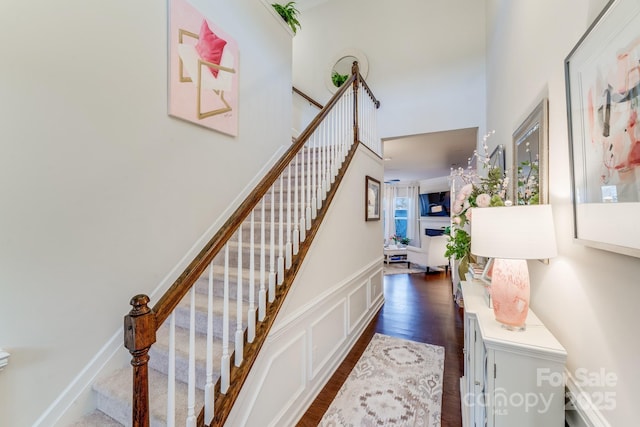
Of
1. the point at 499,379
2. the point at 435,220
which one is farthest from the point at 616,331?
the point at 435,220

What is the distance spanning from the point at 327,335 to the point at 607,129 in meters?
2.16

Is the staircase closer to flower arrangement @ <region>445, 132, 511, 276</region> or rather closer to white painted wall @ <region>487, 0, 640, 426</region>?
flower arrangement @ <region>445, 132, 511, 276</region>

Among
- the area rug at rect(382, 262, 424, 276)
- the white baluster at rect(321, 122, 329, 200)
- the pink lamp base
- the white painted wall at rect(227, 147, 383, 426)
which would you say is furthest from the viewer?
the area rug at rect(382, 262, 424, 276)

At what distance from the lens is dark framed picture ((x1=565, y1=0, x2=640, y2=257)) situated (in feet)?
2.15

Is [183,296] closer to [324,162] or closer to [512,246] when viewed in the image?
[512,246]

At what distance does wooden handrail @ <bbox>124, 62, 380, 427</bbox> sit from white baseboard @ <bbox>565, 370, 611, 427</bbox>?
4.33 feet

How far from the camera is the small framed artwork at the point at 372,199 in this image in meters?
3.26

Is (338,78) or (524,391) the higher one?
(338,78)

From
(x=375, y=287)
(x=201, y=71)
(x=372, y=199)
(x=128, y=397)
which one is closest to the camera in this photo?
(x=128, y=397)

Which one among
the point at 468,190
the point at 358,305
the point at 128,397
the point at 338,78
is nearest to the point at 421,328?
the point at 358,305

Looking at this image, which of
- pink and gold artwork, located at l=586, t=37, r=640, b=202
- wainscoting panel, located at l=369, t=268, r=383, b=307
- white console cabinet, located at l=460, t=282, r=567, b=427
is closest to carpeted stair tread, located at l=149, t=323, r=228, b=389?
white console cabinet, located at l=460, t=282, r=567, b=427

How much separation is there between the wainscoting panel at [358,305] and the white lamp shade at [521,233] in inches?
74.8

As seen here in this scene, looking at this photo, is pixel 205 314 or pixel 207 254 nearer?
pixel 207 254

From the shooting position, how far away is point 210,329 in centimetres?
120
